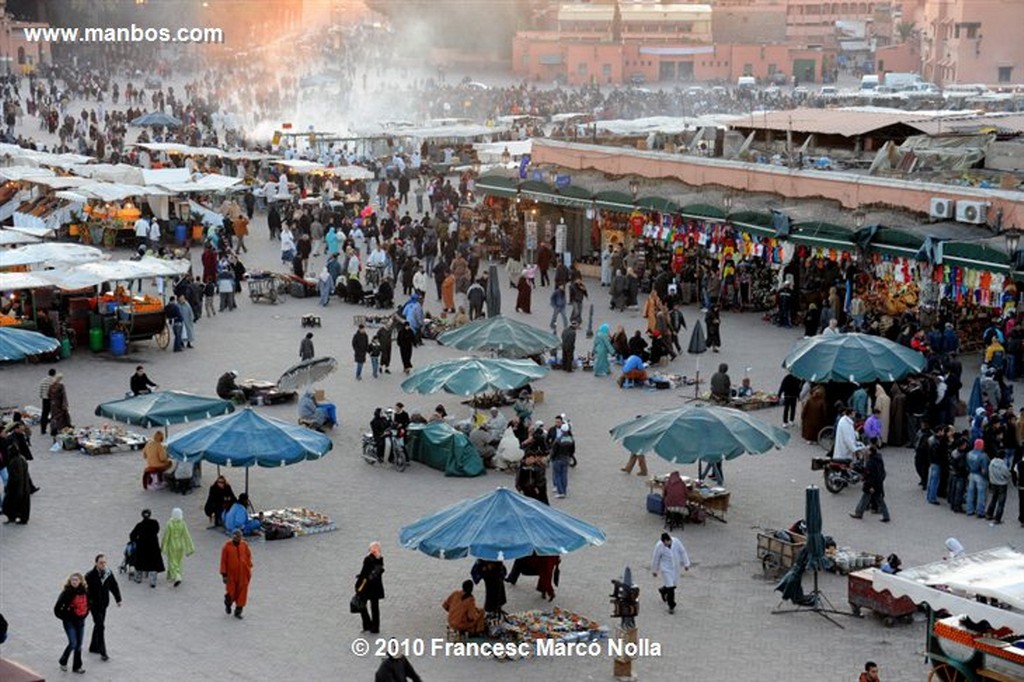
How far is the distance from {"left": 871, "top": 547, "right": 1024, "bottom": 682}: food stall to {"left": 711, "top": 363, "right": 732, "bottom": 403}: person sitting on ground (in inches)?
370

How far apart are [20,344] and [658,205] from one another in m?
13.2

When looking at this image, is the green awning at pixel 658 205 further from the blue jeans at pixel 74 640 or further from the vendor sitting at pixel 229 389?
the blue jeans at pixel 74 640

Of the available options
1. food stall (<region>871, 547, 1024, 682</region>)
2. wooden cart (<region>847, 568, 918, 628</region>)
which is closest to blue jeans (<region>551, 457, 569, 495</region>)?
wooden cart (<region>847, 568, 918, 628</region>)

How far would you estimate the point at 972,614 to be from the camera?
45.6ft

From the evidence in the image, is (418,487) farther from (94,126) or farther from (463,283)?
(94,126)

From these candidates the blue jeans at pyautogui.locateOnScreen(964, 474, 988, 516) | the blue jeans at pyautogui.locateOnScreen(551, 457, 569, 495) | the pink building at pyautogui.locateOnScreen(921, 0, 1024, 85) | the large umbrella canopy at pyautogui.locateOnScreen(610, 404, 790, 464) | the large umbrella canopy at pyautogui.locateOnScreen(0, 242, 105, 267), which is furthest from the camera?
the pink building at pyautogui.locateOnScreen(921, 0, 1024, 85)

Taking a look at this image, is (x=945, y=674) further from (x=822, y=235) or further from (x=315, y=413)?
(x=822, y=235)

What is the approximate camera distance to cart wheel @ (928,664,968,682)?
1395cm

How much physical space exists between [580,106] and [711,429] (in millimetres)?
63395

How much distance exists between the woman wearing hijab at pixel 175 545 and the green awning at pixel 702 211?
16264 millimetres

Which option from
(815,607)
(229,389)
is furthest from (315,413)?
(815,607)

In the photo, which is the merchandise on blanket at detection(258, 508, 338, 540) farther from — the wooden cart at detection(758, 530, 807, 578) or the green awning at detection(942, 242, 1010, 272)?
the green awning at detection(942, 242, 1010, 272)

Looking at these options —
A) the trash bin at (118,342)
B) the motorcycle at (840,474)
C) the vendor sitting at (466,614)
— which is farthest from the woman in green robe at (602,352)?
the vendor sitting at (466,614)

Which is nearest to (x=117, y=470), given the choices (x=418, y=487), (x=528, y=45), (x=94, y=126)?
(x=418, y=487)
